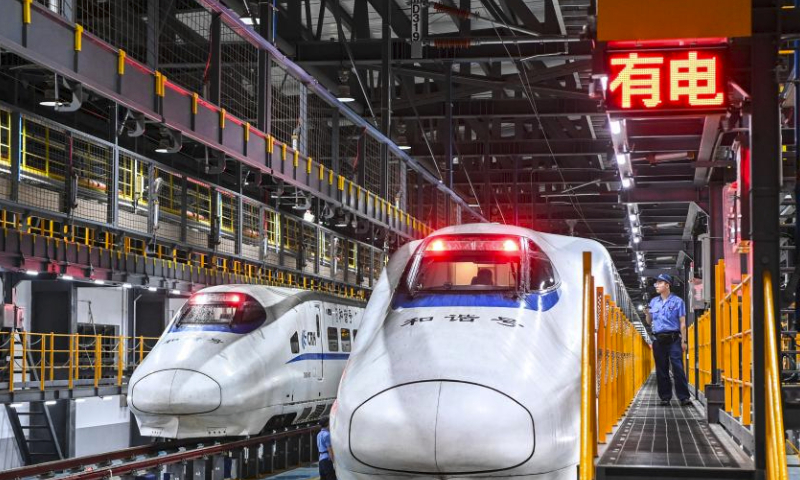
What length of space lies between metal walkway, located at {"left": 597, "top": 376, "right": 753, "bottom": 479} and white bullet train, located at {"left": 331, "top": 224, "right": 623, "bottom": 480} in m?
0.49

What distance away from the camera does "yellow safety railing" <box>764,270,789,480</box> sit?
22.0 ft

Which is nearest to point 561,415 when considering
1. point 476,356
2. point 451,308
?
point 476,356

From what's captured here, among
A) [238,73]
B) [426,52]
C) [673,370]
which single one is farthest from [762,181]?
[426,52]

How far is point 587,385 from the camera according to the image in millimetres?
7473

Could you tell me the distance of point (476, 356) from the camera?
316 inches

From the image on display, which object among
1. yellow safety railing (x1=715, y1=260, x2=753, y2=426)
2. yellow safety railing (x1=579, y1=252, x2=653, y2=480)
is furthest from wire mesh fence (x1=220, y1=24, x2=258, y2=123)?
yellow safety railing (x1=715, y1=260, x2=753, y2=426)

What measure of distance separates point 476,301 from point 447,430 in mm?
1974

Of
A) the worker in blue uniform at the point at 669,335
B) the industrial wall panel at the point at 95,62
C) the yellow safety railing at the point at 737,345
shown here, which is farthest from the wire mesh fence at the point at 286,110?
the yellow safety railing at the point at 737,345

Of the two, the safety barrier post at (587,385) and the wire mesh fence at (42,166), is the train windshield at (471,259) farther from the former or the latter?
the wire mesh fence at (42,166)

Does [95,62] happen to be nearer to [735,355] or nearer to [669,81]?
[669,81]

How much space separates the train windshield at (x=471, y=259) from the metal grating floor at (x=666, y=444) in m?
1.79

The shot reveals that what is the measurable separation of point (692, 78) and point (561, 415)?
2.76 meters

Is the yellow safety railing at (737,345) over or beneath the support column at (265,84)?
beneath

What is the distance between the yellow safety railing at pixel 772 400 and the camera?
6.70m
